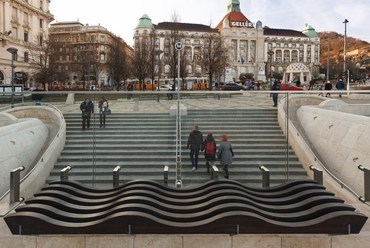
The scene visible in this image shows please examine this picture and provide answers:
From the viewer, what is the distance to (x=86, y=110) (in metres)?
7.50

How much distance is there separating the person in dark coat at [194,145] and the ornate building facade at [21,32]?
46.3m

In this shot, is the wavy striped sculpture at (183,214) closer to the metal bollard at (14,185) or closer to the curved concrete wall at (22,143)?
the metal bollard at (14,185)

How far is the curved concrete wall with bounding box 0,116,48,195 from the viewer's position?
7.86 meters

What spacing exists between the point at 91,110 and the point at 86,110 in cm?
12

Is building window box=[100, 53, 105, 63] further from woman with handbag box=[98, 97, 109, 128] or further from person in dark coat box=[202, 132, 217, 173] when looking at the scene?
person in dark coat box=[202, 132, 217, 173]

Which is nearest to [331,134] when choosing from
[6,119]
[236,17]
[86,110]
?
[86,110]

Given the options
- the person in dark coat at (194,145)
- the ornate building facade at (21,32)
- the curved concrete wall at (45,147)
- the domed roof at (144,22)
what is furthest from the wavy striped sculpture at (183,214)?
the domed roof at (144,22)

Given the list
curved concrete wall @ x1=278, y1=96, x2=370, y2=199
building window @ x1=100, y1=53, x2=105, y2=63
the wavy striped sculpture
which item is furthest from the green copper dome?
the wavy striped sculpture

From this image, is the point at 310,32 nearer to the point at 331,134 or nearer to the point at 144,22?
the point at 144,22

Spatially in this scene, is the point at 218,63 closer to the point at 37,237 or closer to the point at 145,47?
the point at 145,47

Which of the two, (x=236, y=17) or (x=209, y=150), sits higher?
(x=236, y=17)

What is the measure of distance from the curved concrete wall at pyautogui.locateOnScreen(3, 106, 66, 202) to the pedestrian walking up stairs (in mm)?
231

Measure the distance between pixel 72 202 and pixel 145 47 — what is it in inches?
1503

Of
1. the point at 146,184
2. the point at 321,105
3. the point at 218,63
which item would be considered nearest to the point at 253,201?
the point at 146,184
